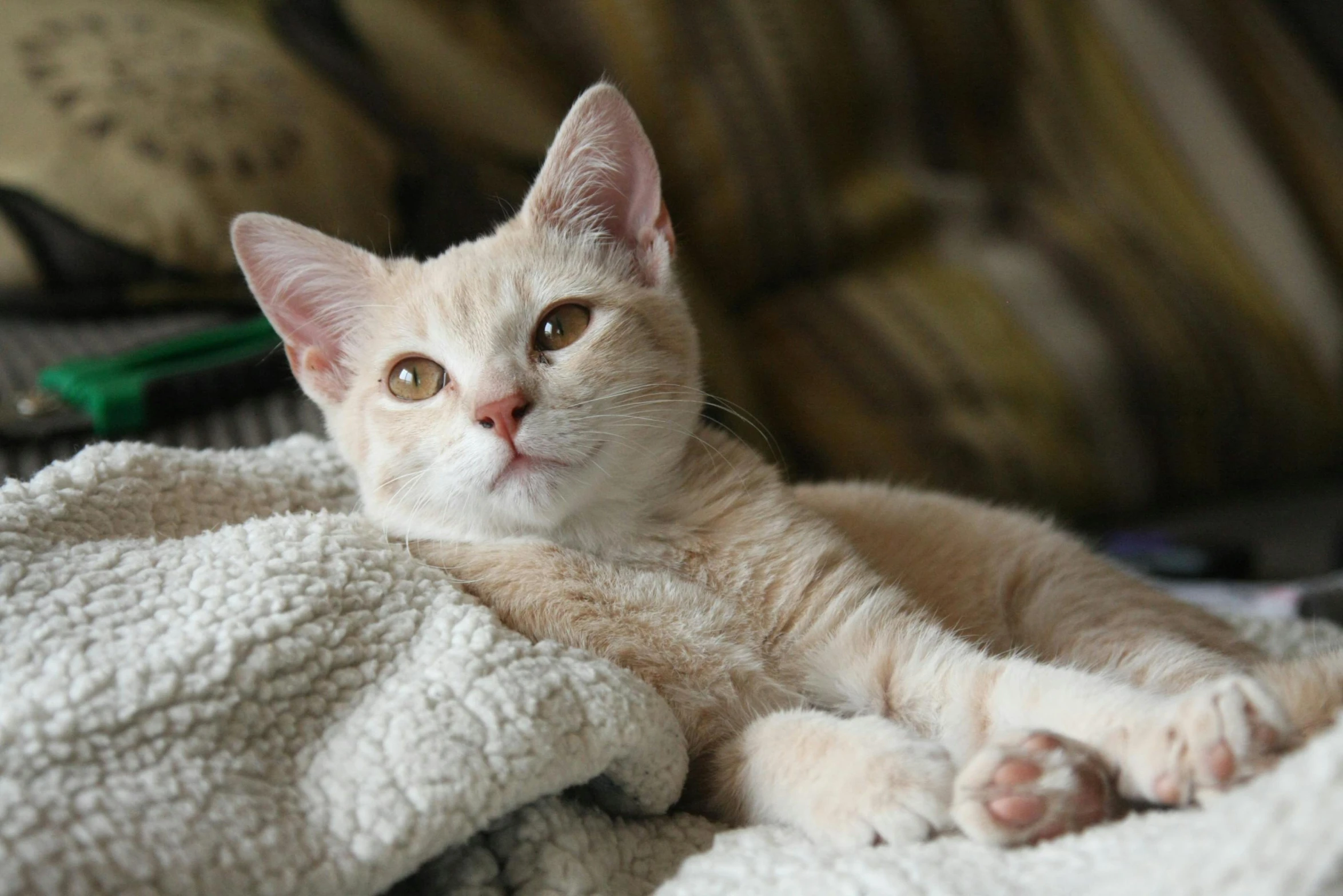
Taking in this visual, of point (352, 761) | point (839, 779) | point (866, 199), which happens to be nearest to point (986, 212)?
point (866, 199)

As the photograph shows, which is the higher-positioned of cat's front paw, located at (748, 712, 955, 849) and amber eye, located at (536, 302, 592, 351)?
amber eye, located at (536, 302, 592, 351)

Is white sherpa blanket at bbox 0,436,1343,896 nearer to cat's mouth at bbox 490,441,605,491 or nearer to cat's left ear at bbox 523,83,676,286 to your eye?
cat's mouth at bbox 490,441,605,491

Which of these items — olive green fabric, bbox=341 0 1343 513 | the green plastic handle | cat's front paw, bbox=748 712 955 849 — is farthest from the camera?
olive green fabric, bbox=341 0 1343 513

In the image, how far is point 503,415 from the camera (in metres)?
0.91

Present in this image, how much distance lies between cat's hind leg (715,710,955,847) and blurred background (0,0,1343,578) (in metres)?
0.87

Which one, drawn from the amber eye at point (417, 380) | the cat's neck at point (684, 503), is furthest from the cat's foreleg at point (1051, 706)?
the amber eye at point (417, 380)

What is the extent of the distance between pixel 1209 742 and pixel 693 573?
0.47m

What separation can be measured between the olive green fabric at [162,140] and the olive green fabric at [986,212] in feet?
1.31

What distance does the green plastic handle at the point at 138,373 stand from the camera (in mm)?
1253

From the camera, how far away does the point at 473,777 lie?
0.69 m

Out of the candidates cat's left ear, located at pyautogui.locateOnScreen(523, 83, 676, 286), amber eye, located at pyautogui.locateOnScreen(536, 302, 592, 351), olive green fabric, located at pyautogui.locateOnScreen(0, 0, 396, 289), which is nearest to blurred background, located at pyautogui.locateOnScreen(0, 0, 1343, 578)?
olive green fabric, located at pyautogui.locateOnScreen(0, 0, 396, 289)

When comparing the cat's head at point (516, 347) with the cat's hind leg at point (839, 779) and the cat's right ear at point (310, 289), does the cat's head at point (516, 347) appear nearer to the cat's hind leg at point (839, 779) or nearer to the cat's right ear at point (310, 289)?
the cat's right ear at point (310, 289)

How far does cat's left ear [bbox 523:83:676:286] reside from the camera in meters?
1.09

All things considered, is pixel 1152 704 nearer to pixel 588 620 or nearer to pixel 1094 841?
pixel 1094 841
